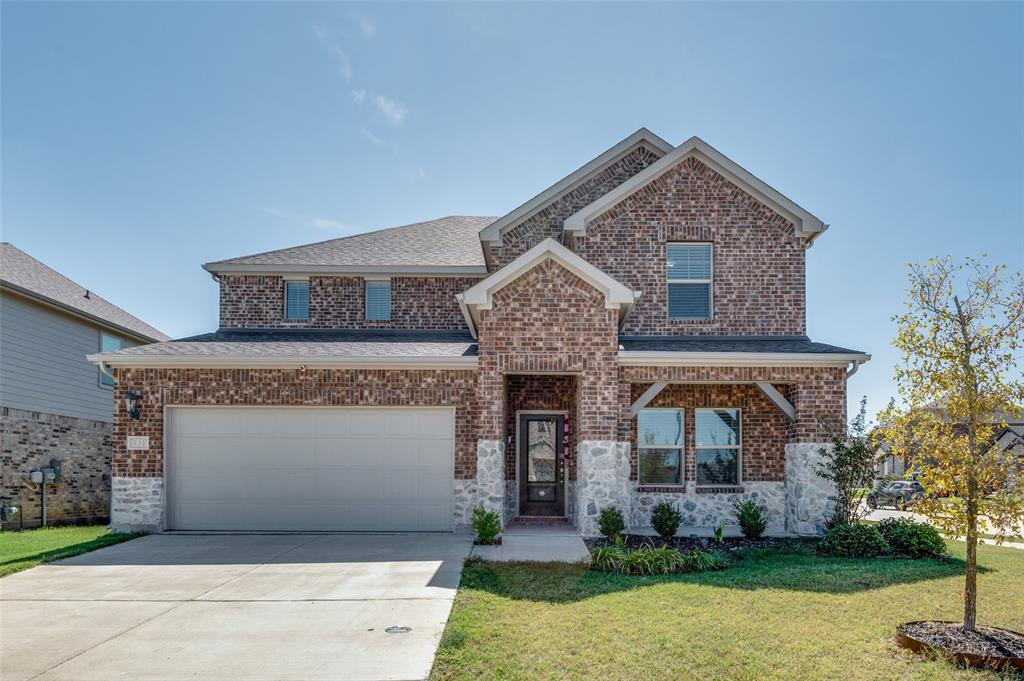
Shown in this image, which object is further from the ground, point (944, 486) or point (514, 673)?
point (944, 486)

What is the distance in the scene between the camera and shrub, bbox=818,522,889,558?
1123 centimetres

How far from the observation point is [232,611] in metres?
7.82

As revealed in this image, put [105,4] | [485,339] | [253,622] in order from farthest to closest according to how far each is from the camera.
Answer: [485,339] < [105,4] < [253,622]

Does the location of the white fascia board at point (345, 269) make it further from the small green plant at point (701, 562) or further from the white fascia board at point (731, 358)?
the small green plant at point (701, 562)

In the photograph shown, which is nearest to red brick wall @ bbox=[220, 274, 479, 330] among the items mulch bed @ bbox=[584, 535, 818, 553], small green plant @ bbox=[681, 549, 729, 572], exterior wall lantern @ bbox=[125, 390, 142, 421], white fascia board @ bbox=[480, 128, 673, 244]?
white fascia board @ bbox=[480, 128, 673, 244]

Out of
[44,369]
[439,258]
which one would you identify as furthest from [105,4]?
[44,369]

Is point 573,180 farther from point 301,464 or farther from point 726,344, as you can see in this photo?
point 301,464

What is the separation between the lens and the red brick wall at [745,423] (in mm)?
13945

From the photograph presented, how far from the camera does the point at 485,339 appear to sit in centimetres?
1257

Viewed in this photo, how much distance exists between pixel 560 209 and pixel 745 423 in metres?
6.05

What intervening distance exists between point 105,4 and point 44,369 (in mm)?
9208

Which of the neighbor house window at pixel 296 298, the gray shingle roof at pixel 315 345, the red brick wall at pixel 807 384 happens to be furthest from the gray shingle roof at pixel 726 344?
the neighbor house window at pixel 296 298

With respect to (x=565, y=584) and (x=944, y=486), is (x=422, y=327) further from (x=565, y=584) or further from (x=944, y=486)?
(x=944, y=486)

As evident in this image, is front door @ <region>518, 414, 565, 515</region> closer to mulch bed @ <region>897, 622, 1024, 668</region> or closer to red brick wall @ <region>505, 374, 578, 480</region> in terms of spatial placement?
red brick wall @ <region>505, 374, 578, 480</region>
